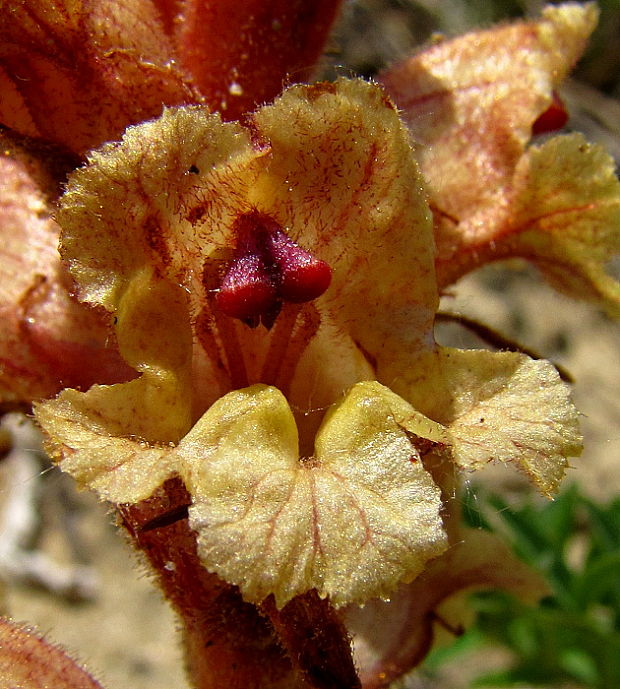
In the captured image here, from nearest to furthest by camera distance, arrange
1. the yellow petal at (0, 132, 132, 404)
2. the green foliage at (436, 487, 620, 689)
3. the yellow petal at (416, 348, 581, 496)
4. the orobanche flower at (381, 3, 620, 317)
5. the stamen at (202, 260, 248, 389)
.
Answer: the yellow petal at (416, 348, 581, 496) → the stamen at (202, 260, 248, 389) → the yellow petal at (0, 132, 132, 404) → the orobanche flower at (381, 3, 620, 317) → the green foliage at (436, 487, 620, 689)

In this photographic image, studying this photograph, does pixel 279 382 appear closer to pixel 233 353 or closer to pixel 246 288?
pixel 233 353

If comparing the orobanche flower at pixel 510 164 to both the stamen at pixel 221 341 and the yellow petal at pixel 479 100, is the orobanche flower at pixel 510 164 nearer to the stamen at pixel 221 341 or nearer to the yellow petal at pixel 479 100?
the yellow petal at pixel 479 100

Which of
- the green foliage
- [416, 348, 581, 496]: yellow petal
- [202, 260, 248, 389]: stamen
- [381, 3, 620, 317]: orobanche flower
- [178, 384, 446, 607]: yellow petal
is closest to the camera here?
[178, 384, 446, 607]: yellow petal

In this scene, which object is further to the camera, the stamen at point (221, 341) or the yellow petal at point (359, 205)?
the stamen at point (221, 341)

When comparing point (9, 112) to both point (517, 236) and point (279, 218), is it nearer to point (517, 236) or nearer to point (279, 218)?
point (279, 218)

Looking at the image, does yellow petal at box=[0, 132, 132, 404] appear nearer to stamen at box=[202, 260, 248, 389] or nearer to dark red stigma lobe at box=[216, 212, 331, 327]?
stamen at box=[202, 260, 248, 389]

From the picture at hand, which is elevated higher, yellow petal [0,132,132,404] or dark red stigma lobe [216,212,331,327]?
yellow petal [0,132,132,404]

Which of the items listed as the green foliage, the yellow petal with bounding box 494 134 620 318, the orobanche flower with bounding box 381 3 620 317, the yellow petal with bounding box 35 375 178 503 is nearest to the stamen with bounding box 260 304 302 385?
the yellow petal with bounding box 35 375 178 503

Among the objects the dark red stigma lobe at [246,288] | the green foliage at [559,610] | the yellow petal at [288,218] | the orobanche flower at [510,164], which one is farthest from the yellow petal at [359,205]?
the green foliage at [559,610]
